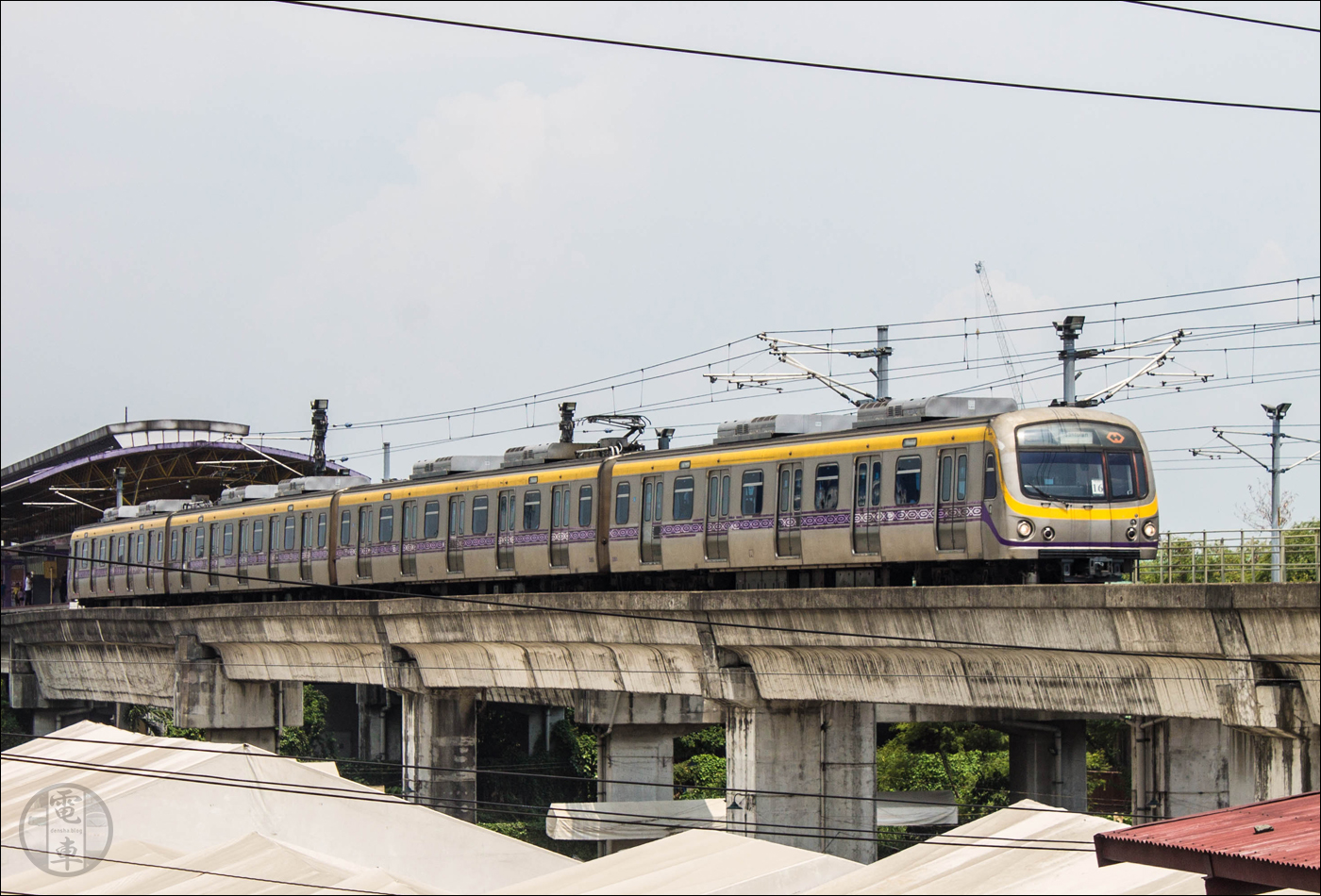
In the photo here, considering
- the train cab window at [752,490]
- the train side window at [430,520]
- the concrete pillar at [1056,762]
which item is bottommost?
the concrete pillar at [1056,762]

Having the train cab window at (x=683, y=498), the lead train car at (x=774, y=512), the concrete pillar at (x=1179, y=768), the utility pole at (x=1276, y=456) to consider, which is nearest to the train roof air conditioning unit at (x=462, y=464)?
the lead train car at (x=774, y=512)

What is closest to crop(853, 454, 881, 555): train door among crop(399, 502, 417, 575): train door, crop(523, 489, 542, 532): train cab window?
crop(523, 489, 542, 532): train cab window

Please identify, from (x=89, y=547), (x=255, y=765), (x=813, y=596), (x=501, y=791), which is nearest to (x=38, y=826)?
(x=255, y=765)

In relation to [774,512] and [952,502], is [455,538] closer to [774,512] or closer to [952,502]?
[774,512]

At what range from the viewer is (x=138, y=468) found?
228ft

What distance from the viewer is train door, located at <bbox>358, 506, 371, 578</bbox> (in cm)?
3997

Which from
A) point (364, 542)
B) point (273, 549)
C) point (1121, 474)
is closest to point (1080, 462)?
point (1121, 474)

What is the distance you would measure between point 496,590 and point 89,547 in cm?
2480

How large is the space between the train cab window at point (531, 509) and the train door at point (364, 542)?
6.49m

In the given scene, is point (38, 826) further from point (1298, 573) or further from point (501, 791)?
point (1298, 573)

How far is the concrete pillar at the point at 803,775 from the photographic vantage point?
27.7 m

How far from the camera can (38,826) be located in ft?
94.4

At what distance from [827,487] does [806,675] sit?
10.3ft

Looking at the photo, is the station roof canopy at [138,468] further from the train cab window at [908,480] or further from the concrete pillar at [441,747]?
the train cab window at [908,480]
